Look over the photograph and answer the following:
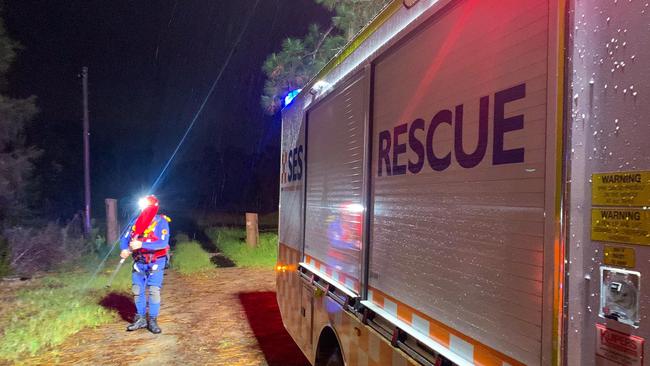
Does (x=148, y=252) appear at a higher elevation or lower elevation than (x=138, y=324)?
higher

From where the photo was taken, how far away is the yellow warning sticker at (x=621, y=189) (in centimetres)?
114

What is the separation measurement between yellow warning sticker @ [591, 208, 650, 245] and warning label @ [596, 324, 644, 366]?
0.76ft

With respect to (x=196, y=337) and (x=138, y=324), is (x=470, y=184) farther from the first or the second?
(x=138, y=324)

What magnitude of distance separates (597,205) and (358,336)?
1838 mm

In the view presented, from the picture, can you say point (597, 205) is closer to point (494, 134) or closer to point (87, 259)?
point (494, 134)

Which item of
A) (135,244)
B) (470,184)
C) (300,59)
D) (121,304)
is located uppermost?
(300,59)

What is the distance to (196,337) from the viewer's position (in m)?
6.14

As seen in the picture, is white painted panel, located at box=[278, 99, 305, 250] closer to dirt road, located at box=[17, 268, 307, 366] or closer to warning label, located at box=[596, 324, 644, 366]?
dirt road, located at box=[17, 268, 307, 366]

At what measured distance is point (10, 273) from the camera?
10352 mm

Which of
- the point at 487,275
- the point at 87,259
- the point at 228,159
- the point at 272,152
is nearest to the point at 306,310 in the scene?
the point at 487,275

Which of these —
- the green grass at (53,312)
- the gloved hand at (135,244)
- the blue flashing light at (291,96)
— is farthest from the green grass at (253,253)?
the blue flashing light at (291,96)

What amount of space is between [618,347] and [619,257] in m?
0.22

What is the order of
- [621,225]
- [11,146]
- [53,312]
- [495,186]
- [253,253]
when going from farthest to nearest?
1. [11,146]
2. [253,253]
3. [53,312]
4. [495,186]
5. [621,225]

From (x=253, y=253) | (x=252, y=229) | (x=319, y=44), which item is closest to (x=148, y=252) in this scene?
(x=319, y=44)
